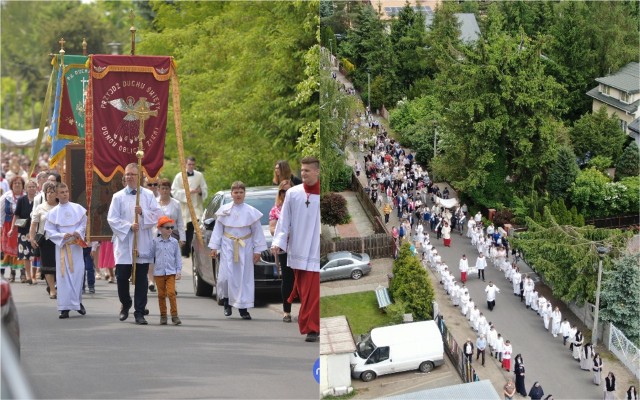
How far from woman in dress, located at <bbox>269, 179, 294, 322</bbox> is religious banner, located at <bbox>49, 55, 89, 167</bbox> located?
6.19ft

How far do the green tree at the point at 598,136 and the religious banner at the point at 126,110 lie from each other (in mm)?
2868

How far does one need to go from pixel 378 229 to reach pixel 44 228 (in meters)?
2.66

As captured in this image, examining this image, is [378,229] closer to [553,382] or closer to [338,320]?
[338,320]

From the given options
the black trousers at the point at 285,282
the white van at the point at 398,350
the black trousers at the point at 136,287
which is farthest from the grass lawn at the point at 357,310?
the black trousers at the point at 136,287

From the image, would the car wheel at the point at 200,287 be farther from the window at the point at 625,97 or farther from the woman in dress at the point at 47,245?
the window at the point at 625,97

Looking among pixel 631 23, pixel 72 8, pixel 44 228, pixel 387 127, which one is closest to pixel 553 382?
Result: pixel 387 127

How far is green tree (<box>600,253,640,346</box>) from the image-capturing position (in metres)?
6.71

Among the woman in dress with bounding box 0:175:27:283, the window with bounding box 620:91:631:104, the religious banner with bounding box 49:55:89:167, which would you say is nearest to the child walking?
the woman in dress with bounding box 0:175:27:283

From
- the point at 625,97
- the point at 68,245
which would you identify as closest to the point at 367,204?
the point at 625,97

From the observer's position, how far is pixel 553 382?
6.70 metres

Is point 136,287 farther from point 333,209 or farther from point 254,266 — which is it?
point 333,209

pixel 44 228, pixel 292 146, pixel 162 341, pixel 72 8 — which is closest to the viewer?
pixel 162 341

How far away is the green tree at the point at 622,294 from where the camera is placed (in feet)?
22.0

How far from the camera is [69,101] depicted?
8.95 metres
